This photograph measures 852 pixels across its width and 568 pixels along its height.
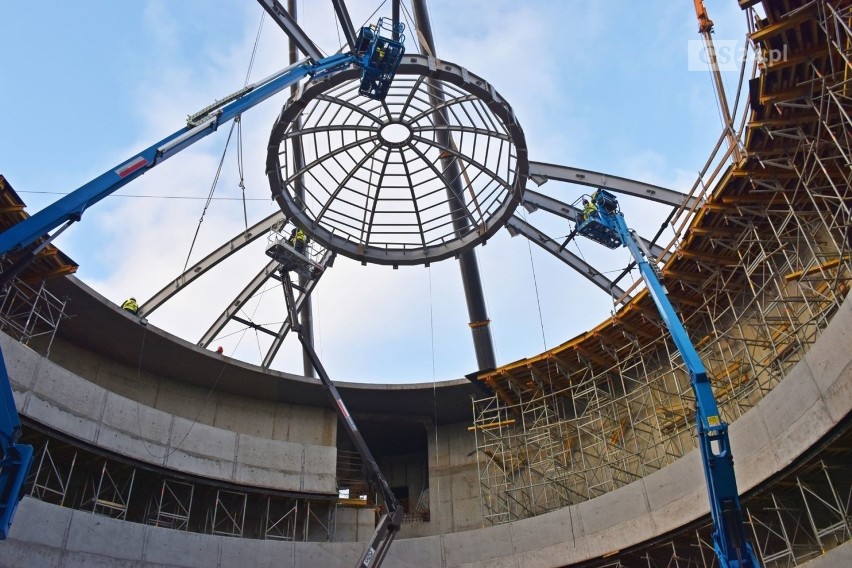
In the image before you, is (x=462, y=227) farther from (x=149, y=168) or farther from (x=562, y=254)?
(x=149, y=168)

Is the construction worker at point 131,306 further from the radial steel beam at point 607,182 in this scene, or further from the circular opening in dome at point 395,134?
the radial steel beam at point 607,182

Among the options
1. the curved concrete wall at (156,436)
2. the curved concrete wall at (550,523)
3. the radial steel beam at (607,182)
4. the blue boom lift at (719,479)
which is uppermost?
the radial steel beam at (607,182)

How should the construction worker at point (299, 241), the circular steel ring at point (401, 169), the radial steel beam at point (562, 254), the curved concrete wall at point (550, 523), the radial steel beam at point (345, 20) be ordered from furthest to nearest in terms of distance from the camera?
the radial steel beam at point (562, 254) → the construction worker at point (299, 241) → the circular steel ring at point (401, 169) → the radial steel beam at point (345, 20) → the curved concrete wall at point (550, 523)

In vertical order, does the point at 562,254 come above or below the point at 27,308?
above

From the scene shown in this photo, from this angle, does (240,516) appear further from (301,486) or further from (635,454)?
(635,454)

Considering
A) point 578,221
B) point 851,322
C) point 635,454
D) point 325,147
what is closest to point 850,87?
point 851,322

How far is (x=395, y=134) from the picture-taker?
79.2 feet

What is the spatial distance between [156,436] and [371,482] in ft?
27.2

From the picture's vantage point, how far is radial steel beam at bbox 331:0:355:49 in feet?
66.7

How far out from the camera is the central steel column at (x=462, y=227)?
24.9m

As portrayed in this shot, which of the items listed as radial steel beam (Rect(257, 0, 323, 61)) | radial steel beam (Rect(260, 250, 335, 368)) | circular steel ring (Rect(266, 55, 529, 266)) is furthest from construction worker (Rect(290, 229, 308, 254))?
radial steel beam (Rect(257, 0, 323, 61))

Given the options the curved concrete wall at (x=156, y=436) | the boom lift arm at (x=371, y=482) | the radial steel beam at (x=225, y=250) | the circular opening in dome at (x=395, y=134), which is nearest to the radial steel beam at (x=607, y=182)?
the circular opening in dome at (x=395, y=134)

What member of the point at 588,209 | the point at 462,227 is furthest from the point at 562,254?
the point at 462,227

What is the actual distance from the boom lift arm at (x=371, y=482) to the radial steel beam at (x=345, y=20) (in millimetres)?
8112
